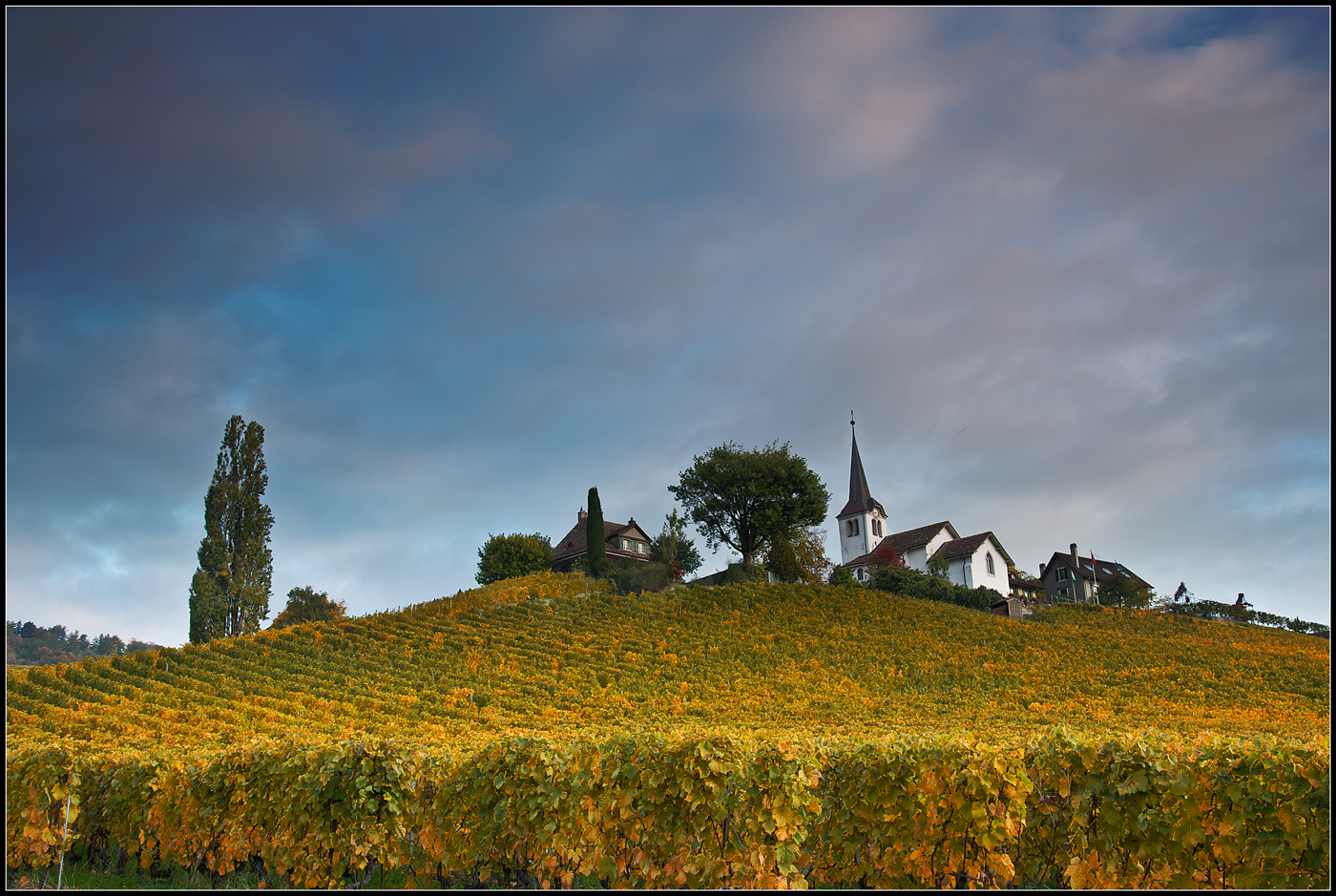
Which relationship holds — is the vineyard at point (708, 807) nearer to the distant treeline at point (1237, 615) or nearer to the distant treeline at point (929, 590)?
the distant treeline at point (929, 590)

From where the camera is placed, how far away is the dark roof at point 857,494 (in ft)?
182

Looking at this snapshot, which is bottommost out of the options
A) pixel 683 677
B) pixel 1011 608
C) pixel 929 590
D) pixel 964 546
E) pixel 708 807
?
pixel 683 677

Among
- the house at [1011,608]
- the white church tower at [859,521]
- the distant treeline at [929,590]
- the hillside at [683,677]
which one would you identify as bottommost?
the hillside at [683,677]

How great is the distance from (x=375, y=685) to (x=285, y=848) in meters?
14.4

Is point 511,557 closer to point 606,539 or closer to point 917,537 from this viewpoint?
point 606,539

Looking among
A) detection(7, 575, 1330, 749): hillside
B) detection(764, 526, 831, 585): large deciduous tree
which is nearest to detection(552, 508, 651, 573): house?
detection(764, 526, 831, 585): large deciduous tree

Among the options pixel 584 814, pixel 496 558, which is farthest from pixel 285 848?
pixel 496 558

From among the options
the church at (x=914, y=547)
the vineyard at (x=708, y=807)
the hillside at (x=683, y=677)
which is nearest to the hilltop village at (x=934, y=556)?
the church at (x=914, y=547)

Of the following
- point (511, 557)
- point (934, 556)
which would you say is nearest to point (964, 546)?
point (934, 556)

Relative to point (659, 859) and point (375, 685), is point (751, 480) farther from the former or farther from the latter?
point (659, 859)

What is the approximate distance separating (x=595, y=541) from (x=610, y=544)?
7.37m

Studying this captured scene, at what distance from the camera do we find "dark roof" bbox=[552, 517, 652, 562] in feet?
153

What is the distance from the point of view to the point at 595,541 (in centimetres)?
4016

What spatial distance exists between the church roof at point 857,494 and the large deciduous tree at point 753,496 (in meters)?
16.2
